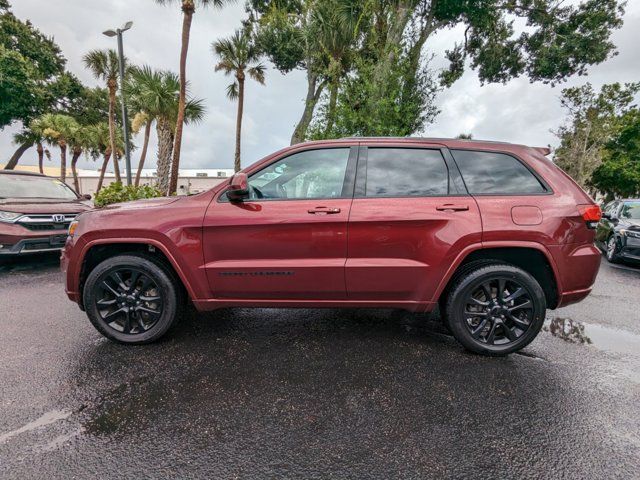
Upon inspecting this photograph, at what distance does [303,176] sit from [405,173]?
915 millimetres

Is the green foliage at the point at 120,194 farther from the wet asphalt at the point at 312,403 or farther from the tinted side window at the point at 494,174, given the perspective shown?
the tinted side window at the point at 494,174

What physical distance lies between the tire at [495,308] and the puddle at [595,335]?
953mm

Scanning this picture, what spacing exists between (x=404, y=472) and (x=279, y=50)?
19.4 meters

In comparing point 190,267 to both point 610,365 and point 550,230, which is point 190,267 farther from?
point 610,365

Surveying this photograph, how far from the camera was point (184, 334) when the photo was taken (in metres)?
3.12

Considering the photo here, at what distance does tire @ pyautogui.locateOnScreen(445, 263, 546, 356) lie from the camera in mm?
2650

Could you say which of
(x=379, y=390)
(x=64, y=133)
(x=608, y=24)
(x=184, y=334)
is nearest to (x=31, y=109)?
(x=64, y=133)

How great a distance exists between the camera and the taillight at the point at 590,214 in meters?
2.61

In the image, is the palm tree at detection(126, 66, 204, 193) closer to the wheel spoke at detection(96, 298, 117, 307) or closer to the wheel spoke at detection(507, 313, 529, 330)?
the wheel spoke at detection(96, 298, 117, 307)

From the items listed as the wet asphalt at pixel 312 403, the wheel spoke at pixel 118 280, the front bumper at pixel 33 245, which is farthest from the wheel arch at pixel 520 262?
the front bumper at pixel 33 245

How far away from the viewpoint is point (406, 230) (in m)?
2.59

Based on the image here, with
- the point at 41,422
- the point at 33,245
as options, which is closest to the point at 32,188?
the point at 33,245

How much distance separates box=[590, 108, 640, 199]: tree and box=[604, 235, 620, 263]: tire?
23.2 meters

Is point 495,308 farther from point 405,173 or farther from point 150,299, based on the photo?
point 150,299
